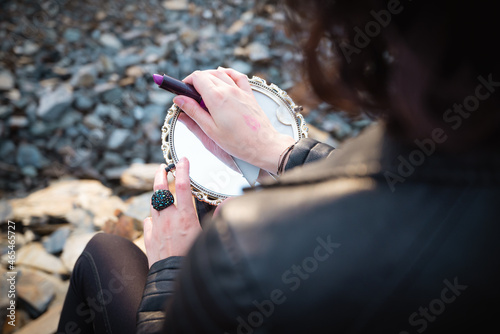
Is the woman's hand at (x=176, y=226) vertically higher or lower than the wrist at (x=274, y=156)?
lower

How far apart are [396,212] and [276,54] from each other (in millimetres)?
2219

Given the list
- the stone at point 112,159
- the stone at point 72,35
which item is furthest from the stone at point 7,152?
the stone at point 72,35

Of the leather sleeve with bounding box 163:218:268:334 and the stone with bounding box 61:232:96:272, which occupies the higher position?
the leather sleeve with bounding box 163:218:268:334

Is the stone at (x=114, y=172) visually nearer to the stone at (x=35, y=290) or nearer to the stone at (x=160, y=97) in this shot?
the stone at (x=160, y=97)

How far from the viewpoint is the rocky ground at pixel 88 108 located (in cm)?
151

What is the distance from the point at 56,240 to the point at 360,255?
1.54 m

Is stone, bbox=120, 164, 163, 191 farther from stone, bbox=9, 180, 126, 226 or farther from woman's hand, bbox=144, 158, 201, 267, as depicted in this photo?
woman's hand, bbox=144, 158, 201, 267

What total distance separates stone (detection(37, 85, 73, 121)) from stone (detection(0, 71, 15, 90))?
0.24 meters

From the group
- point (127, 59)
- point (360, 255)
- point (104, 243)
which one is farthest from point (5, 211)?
point (360, 255)

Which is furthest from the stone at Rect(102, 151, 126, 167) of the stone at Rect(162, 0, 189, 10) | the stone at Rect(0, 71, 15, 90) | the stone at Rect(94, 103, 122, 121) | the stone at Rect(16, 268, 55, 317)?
the stone at Rect(162, 0, 189, 10)

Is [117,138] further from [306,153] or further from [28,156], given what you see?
[306,153]

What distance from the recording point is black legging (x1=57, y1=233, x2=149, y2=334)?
→ 834 mm

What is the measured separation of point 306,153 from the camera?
2.79 feet

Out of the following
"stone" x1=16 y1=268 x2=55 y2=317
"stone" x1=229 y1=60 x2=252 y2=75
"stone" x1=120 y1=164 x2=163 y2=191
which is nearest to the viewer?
"stone" x1=16 y1=268 x2=55 y2=317
